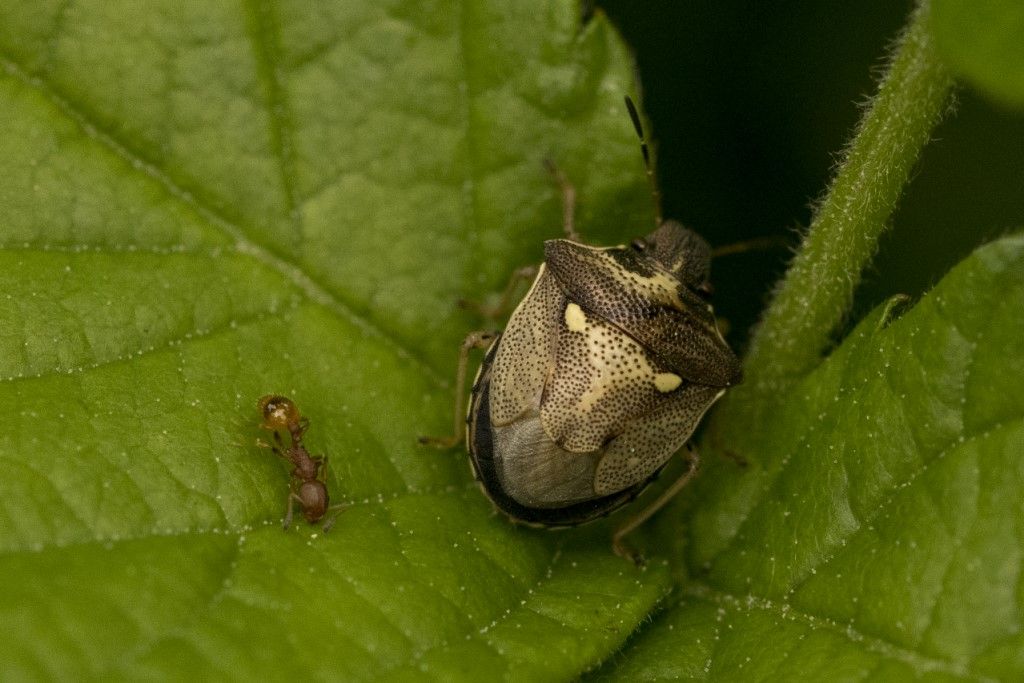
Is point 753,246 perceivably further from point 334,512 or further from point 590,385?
point 334,512

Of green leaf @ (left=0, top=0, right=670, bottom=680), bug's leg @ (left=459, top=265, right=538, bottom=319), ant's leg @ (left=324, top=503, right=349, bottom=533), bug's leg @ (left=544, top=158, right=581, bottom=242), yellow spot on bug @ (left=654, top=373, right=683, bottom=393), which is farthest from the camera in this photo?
bug's leg @ (left=459, top=265, right=538, bottom=319)

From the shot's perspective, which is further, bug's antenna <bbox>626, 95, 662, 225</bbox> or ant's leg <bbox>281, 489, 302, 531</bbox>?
bug's antenna <bbox>626, 95, 662, 225</bbox>

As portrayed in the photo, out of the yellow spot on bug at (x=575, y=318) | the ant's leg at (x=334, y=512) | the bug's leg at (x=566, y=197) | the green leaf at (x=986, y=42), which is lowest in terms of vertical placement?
the ant's leg at (x=334, y=512)

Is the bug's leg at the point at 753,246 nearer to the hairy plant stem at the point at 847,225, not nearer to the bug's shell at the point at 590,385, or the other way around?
the bug's shell at the point at 590,385

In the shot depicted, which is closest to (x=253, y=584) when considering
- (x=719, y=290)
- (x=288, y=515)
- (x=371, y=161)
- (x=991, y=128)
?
(x=288, y=515)

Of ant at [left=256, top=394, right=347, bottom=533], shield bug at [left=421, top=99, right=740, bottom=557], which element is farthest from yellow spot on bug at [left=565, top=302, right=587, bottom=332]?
ant at [left=256, top=394, right=347, bottom=533]

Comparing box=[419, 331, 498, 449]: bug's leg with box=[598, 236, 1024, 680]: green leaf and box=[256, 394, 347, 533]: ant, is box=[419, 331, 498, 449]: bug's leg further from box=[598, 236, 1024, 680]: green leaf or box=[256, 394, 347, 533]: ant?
box=[598, 236, 1024, 680]: green leaf

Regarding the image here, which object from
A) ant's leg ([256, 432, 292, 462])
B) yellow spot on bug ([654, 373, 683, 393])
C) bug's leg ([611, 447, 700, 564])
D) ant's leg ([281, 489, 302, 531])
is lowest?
bug's leg ([611, 447, 700, 564])

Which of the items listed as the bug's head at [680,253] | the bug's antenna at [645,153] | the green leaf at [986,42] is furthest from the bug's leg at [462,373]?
the green leaf at [986,42]

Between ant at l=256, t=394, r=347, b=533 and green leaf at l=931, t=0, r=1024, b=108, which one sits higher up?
green leaf at l=931, t=0, r=1024, b=108
